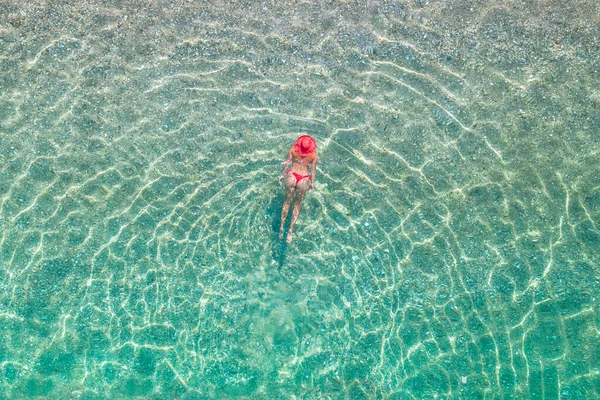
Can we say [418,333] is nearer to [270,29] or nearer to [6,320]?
[270,29]

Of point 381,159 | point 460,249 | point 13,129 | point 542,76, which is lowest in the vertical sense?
point 460,249

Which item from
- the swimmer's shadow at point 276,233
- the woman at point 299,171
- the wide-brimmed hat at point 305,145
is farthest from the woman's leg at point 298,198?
the wide-brimmed hat at point 305,145

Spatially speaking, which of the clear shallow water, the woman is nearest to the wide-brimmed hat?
the woman

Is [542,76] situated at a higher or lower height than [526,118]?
higher

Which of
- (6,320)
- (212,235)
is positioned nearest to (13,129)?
(6,320)

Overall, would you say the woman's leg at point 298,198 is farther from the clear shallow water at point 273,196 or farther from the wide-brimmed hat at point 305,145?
the wide-brimmed hat at point 305,145

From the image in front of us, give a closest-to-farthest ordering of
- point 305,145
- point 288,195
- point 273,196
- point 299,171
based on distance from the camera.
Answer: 1. point 305,145
2. point 299,171
3. point 288,195
4. point 273,196

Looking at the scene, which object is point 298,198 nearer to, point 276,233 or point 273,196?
point 273,196

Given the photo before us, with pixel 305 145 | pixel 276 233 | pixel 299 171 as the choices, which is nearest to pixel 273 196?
pixel 276 233
